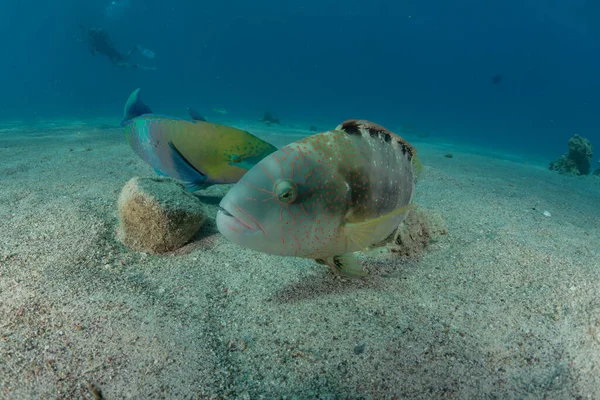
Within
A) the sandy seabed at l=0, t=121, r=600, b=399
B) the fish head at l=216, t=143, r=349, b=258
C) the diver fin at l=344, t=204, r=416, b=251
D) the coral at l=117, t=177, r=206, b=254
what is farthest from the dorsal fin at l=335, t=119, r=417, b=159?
the coral at l=117, t=177, r=206, b=254

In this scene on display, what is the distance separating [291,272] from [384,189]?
3.63ft

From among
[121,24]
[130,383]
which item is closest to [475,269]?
[130,383]

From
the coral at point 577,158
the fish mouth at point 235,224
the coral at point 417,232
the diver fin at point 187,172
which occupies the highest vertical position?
the fish mouth at point 235,224

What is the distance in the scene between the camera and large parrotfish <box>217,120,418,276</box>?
153 centimetres

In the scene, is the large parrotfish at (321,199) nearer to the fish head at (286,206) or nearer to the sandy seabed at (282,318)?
the fish head at (286,206)

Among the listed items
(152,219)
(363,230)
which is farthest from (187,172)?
(363,230)

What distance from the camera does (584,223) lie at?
4.45m

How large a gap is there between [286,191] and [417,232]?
1966 mm

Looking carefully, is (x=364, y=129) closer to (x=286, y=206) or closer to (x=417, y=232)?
(x=286, y=206)

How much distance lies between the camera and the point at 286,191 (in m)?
1.53

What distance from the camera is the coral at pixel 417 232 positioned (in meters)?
2.92

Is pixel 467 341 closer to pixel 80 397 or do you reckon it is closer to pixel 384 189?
pixel 384 189

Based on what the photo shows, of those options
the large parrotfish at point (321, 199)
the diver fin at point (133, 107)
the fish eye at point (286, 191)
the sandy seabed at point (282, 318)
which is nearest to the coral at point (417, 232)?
the sandy seabed at point (282, 318)

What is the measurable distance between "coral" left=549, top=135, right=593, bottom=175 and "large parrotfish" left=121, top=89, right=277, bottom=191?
46.1ft
